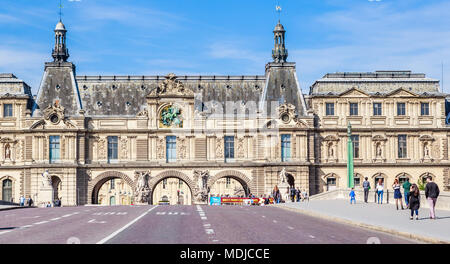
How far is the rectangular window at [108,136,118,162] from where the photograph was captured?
90750 millimetres

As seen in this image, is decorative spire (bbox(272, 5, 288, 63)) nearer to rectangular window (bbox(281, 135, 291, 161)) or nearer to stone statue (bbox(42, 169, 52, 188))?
rectangular window (bbox(281, 135, 291, 161))

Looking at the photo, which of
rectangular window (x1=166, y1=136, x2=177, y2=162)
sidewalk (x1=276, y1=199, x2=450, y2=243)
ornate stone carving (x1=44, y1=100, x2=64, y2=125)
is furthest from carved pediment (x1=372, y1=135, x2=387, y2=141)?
sidewalk (x1=276, y1=199, x2=450, y2=243)

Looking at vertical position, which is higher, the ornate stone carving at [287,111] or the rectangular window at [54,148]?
the ornate stone carving at [287,111]

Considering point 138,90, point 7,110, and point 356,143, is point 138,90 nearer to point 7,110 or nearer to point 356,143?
point 7,110

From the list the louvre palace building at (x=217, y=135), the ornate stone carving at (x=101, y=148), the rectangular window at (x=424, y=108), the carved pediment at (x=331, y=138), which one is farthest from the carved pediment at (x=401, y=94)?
the ornate stone carving at (x=101, y=148)

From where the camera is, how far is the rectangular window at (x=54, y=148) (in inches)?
3509

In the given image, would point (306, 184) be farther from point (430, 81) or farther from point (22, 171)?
point (22, 171)

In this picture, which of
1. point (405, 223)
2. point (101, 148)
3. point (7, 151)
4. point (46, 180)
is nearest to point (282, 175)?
point (101, 148)

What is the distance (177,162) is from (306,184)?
15.6 m

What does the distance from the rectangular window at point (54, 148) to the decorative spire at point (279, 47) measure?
95.7ft

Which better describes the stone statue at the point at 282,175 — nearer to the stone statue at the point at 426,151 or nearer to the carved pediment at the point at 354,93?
the carved pediment at the point at 354,93

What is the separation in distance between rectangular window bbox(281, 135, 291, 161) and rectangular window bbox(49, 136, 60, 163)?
26.5 meters
